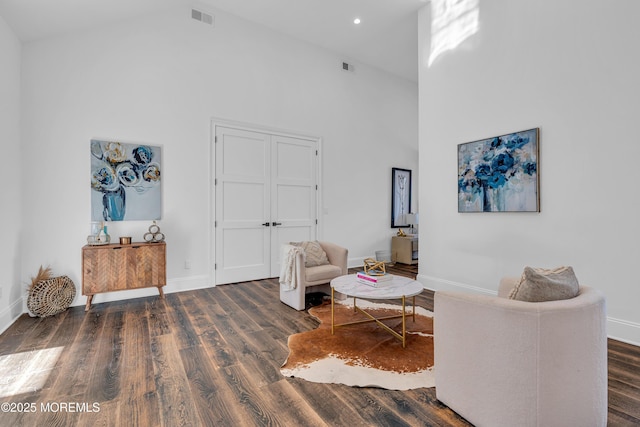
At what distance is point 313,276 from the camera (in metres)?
3.71

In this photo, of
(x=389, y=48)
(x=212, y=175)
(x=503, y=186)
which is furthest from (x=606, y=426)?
(x=389, y=48)

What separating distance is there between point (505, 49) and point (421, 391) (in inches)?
148

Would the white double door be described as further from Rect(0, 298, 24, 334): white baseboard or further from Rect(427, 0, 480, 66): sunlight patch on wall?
Rect(427, 0, 480, 66): sunlight patch on wall

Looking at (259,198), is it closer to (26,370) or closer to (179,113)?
(179,113)

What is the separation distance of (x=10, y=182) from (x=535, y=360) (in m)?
4.73

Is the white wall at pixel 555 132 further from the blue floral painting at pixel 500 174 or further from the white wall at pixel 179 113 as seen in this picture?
the white wall at pixel 179 113

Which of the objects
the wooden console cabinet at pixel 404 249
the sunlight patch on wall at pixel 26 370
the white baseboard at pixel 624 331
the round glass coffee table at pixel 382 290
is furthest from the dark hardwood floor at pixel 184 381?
the wooden console cabinet at pixel 404 249

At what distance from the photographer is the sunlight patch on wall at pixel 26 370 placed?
6.73 feet

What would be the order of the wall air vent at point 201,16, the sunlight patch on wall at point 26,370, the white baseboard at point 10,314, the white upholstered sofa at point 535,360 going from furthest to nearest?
the wall air vent at point 201,16, the white baseboard at point 10,314, the sunlight patch on wall at point 26,370, the white upholstered sofa at point 535,360

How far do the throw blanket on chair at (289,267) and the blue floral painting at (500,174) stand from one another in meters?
2.26

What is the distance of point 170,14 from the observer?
4.34 m

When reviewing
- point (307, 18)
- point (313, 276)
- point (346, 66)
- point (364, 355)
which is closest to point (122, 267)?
point (313, 276)

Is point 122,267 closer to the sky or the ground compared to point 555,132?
closer to the ground

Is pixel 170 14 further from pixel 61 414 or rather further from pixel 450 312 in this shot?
pixel 450 312
